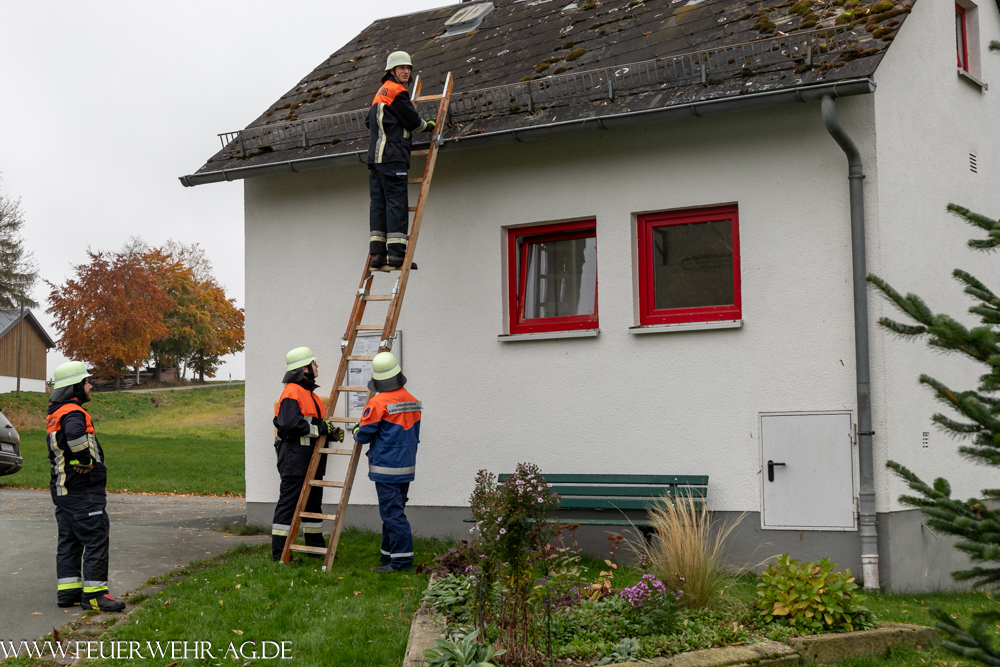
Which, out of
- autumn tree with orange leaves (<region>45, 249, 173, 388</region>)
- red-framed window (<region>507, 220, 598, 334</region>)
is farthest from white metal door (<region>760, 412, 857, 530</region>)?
autumn tree with orange leaves (<region>45, 249, 173, 388</region>)

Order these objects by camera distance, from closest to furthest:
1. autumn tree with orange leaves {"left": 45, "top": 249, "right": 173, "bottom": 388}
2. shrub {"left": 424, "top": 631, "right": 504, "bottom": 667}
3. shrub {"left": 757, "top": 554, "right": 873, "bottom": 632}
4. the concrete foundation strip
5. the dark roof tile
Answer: shrub {"left": 424, "top": 631, "right": 504, "bottom": 667}, the concrete foundation strip, shrub {"left": 757, "top": 554, "right": 873, "bottom": 632}, the dark roof tile, autumn tree with orange leaves {"left": 45, "top": 249, "right": 173, "bottom": 388}

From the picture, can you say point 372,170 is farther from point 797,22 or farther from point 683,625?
point 683,625

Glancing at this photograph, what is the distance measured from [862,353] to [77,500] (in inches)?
249

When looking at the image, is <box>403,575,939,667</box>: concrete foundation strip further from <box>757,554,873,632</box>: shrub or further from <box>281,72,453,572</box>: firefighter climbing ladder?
<box>281,72,453,572</box>: firefighter climbing ladder

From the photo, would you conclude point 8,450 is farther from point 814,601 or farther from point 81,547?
point 814,601

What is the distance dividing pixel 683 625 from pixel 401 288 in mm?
4071

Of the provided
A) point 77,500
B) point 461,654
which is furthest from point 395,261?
point 461,654

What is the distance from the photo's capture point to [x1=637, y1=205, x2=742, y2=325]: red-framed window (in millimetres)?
8578

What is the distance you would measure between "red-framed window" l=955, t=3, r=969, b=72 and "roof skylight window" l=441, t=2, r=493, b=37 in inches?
218

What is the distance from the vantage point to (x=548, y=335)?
9078mm

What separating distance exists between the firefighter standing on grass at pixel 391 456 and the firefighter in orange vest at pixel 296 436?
59 centimetres

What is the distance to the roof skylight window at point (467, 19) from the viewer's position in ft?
39.1

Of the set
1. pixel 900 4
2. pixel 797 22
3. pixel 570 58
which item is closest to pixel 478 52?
pixel 570 58

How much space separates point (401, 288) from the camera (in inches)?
337
